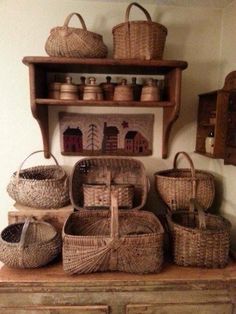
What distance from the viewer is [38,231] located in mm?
1234

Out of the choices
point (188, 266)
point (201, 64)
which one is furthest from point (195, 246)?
point (201, 64)

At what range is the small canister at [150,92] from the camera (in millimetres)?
1277

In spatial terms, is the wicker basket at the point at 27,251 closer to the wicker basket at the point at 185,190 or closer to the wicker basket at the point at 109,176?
the wicker basket at the point at 109,176

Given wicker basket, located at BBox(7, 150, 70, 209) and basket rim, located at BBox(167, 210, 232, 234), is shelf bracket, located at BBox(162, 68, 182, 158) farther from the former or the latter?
wicker basket, located at BBox(7, 150, 70, 209)

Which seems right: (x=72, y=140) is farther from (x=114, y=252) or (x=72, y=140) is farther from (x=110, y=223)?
(x=114, y=252)

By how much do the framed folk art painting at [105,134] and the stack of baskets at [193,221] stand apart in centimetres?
23

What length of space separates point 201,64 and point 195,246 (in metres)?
1.03

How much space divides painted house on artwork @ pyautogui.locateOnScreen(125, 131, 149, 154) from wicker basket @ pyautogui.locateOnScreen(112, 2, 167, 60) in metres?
0.46

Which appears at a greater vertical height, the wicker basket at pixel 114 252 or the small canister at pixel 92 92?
the small canister at pixel 92 92

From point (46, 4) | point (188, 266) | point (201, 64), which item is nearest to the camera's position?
point (188, 266)

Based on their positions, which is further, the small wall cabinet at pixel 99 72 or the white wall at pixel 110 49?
the white wall at pixel 110 49

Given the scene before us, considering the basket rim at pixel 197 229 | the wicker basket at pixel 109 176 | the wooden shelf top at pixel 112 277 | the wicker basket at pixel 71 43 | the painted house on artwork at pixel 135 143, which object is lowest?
the wooden shelf top at pixel 112 277

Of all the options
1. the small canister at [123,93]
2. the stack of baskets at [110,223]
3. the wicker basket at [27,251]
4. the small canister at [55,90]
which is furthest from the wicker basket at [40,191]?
the small canister at [123,93]

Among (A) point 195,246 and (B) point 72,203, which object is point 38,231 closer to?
(B) point 72,203
